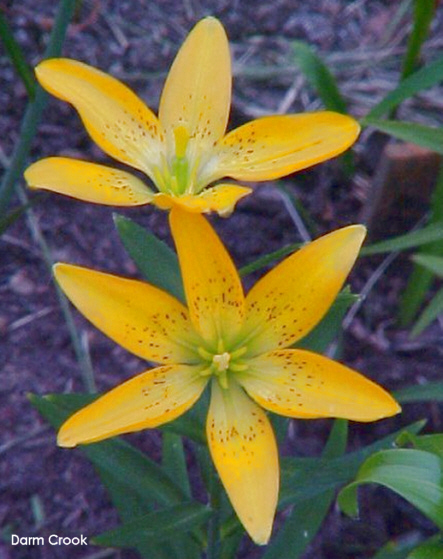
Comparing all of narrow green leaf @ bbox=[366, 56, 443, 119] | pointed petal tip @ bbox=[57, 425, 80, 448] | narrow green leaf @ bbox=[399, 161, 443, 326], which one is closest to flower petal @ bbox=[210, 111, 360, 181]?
pointed petal tip @ bbox=[57, 425, 80, 448]

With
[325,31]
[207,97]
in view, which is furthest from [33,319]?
[325,31]

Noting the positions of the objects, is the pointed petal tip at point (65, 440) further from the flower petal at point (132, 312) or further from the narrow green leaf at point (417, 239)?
the narrow green leaf at point (417, 239)

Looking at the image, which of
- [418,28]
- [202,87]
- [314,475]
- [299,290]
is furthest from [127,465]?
[418,28]

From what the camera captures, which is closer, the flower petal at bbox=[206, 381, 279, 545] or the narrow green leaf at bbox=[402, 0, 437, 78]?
the flower petal at bbox=[206, 381, 279, 545]

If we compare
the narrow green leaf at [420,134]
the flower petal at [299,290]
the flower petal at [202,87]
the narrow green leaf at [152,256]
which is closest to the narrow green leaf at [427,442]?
the flower petal at [299,290]

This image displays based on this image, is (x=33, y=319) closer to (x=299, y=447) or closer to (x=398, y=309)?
(x=299, y=447)

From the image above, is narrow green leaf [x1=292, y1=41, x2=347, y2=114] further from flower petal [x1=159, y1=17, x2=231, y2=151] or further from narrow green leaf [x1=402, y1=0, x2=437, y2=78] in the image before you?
flower petal [x1=159, y1=17, x2=231, y2=151]
